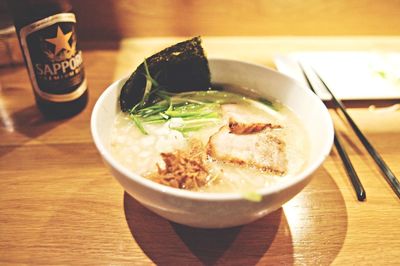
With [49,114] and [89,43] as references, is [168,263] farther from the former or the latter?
[89,43]

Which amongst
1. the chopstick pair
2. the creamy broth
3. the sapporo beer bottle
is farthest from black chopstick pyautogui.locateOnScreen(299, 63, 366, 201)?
the sapporo beer bottle

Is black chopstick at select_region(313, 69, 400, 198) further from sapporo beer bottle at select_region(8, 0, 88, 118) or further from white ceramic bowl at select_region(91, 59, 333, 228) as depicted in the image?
sapporo beer bottle at select_region(8, 0, 88, 118)

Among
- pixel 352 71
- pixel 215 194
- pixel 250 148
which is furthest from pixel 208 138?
pixel 352 71

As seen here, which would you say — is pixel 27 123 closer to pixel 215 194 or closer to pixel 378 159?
pixel 215 194

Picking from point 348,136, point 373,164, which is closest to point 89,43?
point 348,136

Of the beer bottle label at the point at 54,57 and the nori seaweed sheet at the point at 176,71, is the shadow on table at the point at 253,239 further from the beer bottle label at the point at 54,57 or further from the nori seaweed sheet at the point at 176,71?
the beer bottle label at the point at 54,57

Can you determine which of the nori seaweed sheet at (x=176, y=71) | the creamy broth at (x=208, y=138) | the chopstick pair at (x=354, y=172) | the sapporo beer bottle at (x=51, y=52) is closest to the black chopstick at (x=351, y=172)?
the chopstick pair at (x=354, y=172)
